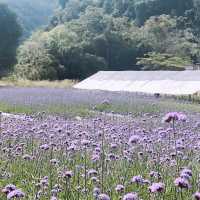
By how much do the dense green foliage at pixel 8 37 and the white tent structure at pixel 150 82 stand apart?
17.3 metres

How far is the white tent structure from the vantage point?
3444 centimetres

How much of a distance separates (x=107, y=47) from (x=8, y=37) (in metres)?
11.0

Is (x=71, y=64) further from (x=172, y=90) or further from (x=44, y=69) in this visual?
(x=172, y=90)

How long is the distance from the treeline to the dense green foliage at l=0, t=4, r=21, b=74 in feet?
3.29

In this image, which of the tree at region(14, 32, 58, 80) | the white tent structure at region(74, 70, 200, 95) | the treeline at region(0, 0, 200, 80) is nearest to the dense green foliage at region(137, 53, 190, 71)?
the treeline at region(0, 0, 200, 80)

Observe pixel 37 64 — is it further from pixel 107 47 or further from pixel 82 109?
pixel 82 109

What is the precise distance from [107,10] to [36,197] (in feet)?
341

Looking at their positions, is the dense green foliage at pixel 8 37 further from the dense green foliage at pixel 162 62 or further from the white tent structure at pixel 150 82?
the white tent structure at pixel 150 82

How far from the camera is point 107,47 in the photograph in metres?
67.2

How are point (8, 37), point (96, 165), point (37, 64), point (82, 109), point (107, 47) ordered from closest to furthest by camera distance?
point (96, 165) → point (82, 109) → point (37, 64) → point (8, 37) → point (107, 47)

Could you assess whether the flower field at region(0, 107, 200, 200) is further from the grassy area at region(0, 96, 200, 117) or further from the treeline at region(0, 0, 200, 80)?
the treeline at region(0, 0, 200, 80)

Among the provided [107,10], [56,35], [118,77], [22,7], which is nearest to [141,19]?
[107,10]

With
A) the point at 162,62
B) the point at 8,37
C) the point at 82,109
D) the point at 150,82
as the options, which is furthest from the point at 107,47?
the point at 82,109

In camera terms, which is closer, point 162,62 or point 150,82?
point 150,82
